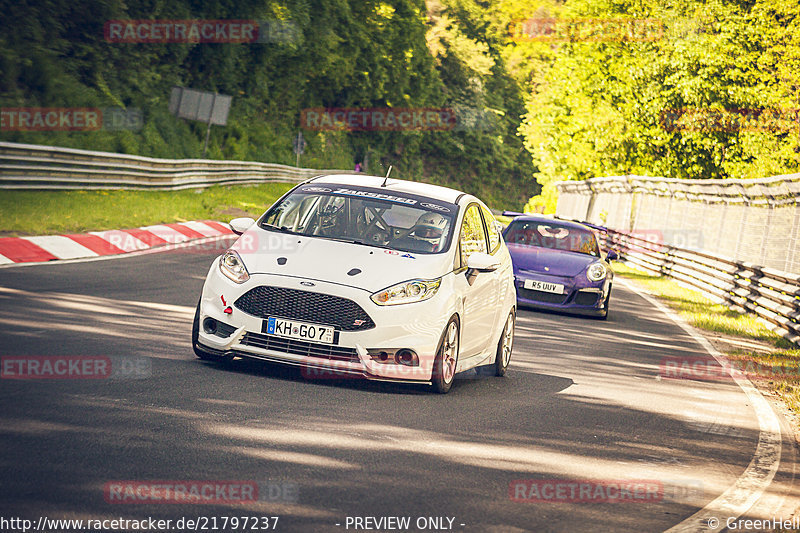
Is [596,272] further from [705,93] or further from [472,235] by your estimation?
[705,93]

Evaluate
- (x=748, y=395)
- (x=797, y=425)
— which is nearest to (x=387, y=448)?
(x=797, y=425)

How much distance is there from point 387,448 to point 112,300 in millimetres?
5915

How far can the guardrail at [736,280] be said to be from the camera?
16750 mm

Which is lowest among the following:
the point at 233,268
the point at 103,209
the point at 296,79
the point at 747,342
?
the point at 747,342

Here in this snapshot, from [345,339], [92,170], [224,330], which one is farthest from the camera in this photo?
[92,170]

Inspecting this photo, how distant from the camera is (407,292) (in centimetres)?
813

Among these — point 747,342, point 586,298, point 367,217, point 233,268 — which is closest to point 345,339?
point 233,268

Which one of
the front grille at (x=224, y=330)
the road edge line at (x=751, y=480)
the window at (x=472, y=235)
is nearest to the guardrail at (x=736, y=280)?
the road edge line at (x=751, y=480)

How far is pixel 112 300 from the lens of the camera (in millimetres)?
11430

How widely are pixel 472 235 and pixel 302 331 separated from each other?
231cm

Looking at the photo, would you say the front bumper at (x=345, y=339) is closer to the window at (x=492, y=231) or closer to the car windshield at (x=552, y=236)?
the window at (x=492, y=231)

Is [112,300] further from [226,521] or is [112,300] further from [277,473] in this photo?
[226,521]

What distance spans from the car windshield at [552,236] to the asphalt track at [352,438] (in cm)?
667

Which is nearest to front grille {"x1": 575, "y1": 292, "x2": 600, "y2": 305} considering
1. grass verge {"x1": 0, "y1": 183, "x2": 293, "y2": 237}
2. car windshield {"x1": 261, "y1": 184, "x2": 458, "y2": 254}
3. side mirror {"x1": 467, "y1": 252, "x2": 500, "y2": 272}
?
car windshield {"x1": 261, "y1": 184, "x2": 458, "y2": 254}
